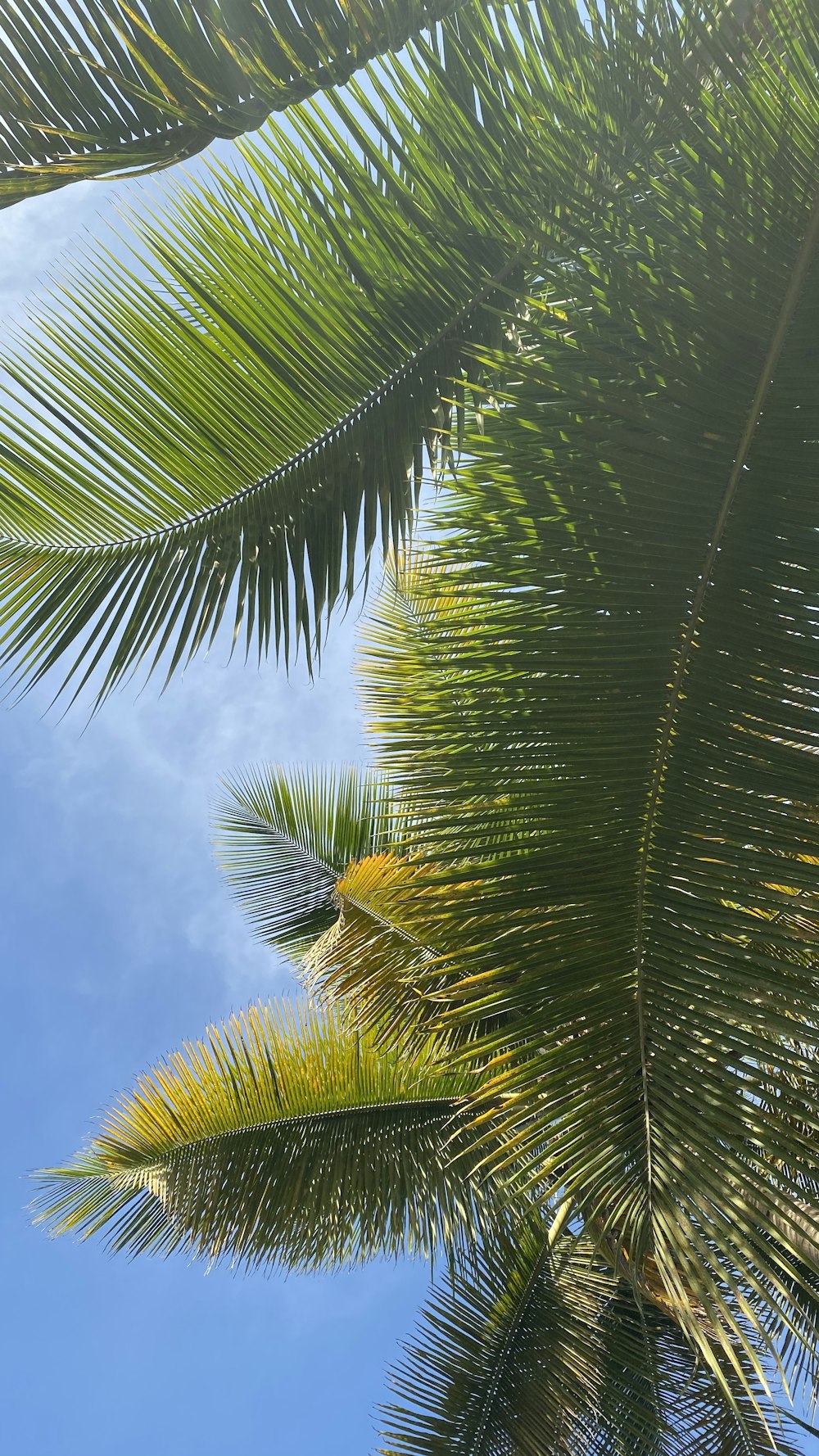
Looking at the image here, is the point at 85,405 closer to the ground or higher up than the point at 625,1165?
higher up

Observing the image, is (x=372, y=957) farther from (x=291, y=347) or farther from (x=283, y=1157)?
(x=291, y=347)

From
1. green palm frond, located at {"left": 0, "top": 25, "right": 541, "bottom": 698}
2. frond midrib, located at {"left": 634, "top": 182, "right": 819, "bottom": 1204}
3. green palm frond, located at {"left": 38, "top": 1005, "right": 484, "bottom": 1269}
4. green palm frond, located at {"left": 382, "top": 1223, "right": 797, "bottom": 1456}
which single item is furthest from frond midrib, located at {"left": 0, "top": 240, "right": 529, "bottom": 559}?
green palm frond, located at {"left": 382, "top": 1223, "right": 797, "bottom": 1456}

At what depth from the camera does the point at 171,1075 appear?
5.37 metres

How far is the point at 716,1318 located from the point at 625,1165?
287mm

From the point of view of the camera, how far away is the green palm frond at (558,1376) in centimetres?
506

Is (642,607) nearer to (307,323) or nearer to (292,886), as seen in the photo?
(307,323)

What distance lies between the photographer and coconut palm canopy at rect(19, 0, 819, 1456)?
6.00 ft

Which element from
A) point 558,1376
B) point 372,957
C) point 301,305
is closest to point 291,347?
point 301,305

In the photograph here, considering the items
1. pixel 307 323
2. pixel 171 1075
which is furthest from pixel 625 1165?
pixel 171 1075

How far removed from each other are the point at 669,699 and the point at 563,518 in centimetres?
41

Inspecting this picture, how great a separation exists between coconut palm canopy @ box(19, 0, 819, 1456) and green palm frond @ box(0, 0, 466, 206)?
0.28 m

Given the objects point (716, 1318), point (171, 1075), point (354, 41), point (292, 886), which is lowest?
point (716, 1318)

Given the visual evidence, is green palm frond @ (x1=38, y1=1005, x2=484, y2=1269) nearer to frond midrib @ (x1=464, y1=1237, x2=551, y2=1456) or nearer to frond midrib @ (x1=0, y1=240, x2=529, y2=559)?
frond midrib @ (x1=464, y1=1237, x2=551, y2=1456)

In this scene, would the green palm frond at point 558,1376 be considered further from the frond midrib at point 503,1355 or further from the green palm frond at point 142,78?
the green palm frond at point 142,78
